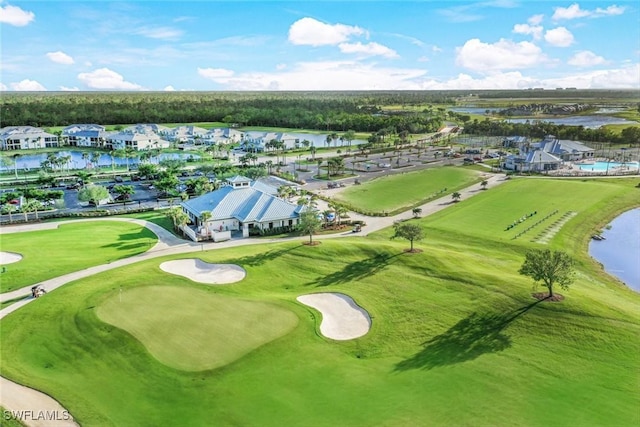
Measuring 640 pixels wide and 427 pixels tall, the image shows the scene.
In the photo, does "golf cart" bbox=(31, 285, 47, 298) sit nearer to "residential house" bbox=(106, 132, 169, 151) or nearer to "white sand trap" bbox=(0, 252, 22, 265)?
"white sand trap" bbox=(0, 252, 22, 265)

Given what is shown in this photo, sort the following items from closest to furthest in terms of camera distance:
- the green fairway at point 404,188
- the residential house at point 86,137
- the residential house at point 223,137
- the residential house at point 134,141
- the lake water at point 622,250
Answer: the lake water at point 622,250, the green fairway at point 404,188, the residential house at point 134,141, the residential house at point 86,137, the residential house at point 223,137

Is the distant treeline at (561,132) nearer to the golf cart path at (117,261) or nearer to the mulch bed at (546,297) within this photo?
the golf cart path at (117,261)

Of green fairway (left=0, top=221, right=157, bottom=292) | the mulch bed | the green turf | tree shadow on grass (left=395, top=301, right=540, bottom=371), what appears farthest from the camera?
green fairway (left=0, top=221, right=157, bottom=292)

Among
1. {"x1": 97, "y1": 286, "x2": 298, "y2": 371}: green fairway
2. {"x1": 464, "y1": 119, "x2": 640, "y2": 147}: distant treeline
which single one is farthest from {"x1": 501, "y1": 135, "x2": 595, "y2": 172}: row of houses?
{"x1": 97, "y1": 286, "x2": 298, "y2": 371}: green fairway

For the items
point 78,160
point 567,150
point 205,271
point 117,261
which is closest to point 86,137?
point 78,160

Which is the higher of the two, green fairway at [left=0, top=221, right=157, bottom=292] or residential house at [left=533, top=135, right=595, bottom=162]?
residential house at [left=533, top=135, right=595, bottom=162]

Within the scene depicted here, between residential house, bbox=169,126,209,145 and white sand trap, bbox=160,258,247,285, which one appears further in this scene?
residential house, bbox=169,126,209,145

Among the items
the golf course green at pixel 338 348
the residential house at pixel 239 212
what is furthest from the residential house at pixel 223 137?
the golf course green at pixel 338 348
